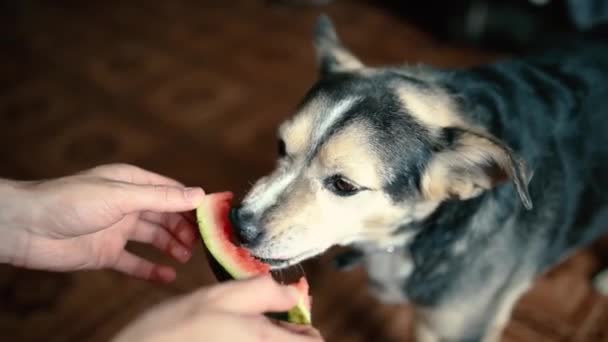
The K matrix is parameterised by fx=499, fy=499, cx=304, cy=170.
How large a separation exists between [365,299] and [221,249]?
1053 millimetres

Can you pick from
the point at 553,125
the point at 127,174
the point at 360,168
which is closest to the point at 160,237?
the point at 127,174

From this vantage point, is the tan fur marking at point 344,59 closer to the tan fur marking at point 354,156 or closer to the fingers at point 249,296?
the tan fur marking at point 354,156

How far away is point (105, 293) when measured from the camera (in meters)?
2.19

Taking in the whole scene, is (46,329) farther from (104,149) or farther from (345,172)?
(345,172)

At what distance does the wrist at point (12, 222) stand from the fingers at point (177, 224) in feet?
1.11

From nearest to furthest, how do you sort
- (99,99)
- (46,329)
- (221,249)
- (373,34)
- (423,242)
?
1. (221,249)
2. (423,242)
3. (46,329)
4. (99,99)
5. (373,34)

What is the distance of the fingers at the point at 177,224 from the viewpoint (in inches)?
59.3

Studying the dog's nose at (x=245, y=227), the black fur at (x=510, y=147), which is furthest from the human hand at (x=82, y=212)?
the black fur at (x=510, y=147)

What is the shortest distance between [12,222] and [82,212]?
217 millimetres

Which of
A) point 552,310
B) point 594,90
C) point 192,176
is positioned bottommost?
point 552,310

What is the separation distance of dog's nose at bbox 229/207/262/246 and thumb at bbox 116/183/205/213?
162 millimetres

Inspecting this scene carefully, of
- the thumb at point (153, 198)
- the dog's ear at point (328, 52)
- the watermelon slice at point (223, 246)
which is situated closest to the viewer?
the thumb at point (153, 198)

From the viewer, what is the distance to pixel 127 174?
4.46 feet

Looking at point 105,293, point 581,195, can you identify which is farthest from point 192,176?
point 581,195
